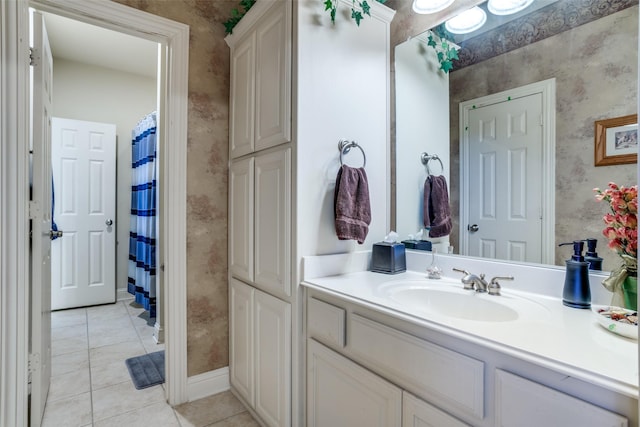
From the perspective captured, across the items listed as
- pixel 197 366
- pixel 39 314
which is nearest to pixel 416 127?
pixel 197 366

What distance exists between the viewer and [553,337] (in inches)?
31.2

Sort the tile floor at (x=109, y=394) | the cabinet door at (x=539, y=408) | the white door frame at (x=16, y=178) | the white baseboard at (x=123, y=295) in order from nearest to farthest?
the cabinet door at (x=539, y=408) → the white door frame at (x=16, y=178) → the tile floor at (x=109, y=394) → the white baseboard at (x=123, y=295)

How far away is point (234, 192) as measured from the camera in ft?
6.46

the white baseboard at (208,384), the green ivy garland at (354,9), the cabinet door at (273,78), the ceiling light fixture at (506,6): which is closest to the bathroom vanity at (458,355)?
the cabinet door at (273,78)

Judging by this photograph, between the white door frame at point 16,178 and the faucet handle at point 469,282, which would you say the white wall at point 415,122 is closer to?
the faucet handle at point 469,282

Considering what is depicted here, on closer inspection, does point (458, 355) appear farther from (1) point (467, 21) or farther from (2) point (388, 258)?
(1) point (467, 21)

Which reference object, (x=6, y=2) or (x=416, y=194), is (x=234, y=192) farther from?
(x=6, y=2)

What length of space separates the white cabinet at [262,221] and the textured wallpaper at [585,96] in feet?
3.36

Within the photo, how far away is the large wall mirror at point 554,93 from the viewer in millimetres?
1056

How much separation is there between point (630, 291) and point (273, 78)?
4.97 ft

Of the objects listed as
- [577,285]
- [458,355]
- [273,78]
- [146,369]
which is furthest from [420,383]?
[146,369]

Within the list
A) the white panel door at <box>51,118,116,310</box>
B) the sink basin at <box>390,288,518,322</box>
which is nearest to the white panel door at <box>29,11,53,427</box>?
the sink basin at <box>390,288,518,322</box>

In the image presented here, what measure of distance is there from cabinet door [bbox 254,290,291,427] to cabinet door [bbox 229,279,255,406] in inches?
2.9

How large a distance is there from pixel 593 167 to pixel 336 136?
3.17 feet
